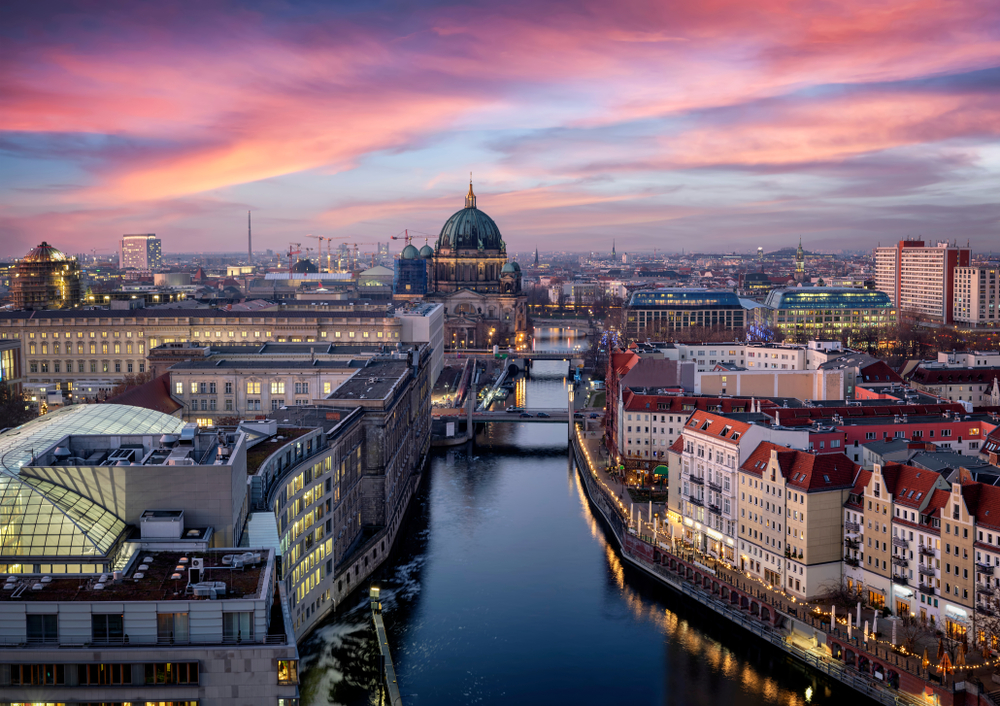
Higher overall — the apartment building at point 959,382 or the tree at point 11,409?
the apartment building at point 959,382

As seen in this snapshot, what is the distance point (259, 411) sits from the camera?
6272cm

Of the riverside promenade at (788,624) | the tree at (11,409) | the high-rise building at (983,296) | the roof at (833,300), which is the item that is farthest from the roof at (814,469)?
the high-rise building at (983,296)

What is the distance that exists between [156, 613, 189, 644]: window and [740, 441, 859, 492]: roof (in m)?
23.7

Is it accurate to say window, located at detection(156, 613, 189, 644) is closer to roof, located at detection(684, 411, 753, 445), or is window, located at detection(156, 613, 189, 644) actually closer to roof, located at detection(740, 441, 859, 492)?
roof, located at detection(740, 441, 859, 492)

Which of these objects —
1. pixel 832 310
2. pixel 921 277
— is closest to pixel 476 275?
pixel 832 310

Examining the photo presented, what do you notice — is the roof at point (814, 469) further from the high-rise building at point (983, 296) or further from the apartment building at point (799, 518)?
the high-rise building at point (983, 296)

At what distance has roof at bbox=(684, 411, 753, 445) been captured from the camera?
140ft

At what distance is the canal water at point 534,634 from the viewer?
3266 cm

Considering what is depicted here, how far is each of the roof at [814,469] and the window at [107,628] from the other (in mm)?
24559

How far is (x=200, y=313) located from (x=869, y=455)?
6356 centimetres

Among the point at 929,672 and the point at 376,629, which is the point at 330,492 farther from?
the point at 929,672

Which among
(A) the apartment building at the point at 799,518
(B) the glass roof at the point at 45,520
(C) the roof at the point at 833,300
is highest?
(C) the roof at the point at 833,300

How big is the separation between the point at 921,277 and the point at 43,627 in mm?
148496

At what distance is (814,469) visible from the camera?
37.7 m
